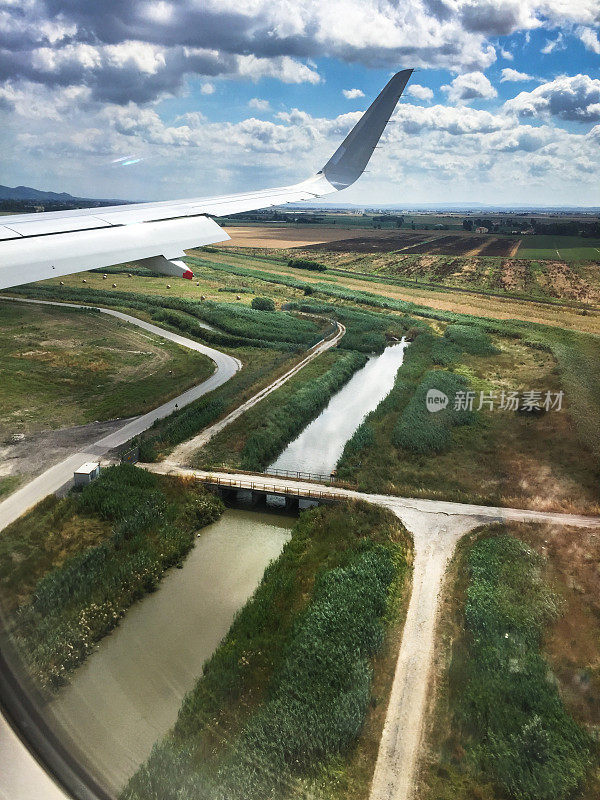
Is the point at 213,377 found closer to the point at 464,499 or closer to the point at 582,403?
the point at 464,499

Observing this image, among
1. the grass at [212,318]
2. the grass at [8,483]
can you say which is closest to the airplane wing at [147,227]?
the grass at [8,483]

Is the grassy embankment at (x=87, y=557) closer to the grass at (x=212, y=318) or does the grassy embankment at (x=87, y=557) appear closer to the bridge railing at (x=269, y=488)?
the bridge railing at (x=269, y=488)

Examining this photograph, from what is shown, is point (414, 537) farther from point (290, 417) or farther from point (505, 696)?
point (290, 417)

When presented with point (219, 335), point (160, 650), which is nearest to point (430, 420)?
point (160, 650)

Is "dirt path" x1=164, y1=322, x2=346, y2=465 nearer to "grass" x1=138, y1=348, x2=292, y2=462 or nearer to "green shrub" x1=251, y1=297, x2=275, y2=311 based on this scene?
"grass" x1=138, y1=348, x2=292, y2=462

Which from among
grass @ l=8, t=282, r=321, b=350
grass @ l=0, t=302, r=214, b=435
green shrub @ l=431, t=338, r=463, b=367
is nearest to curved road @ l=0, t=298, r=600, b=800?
grass @ l=0, t=302, r=214, b=435

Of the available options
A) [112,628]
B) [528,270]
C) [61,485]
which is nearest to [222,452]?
[61,485]
